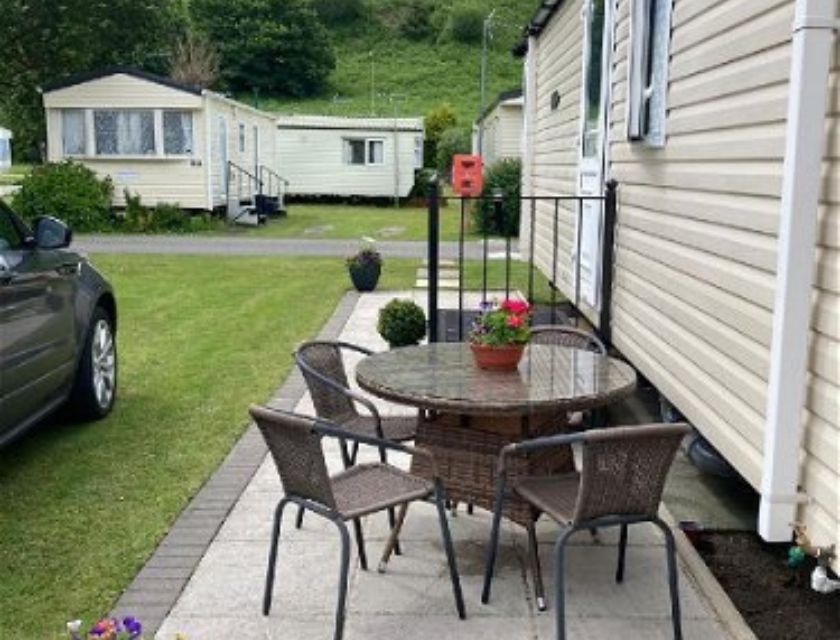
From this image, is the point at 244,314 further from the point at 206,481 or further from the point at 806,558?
the point at 806,558

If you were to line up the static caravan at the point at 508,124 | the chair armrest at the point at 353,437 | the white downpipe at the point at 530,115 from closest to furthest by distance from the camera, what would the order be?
the chair armrest at the point at 353,437 < the white downpipe at the point at 530,115 < the static caravan at the point at 508,124

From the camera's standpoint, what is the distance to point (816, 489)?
291cm

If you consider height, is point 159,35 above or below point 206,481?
above

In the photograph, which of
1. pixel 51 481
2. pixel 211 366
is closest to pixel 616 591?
pixel 51 481

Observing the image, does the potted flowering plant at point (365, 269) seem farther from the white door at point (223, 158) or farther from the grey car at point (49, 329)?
the white door at point (223, 158)

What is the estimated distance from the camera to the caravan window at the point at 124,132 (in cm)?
1975

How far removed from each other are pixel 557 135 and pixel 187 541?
673 centimetres

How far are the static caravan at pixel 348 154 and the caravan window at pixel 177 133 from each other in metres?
8.94

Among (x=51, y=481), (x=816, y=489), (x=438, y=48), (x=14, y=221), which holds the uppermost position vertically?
(x=438, y=48)

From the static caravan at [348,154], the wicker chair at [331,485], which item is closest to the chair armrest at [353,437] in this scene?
the wicker chair at [331,485]

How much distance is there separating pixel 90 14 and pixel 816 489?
80.5 feet

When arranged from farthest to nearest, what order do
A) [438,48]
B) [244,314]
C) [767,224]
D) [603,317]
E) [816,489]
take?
[438,48]
[244,314]
[603,317]
[767,224]
[816,489]

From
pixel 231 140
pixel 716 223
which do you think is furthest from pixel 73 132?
pixel 716 223

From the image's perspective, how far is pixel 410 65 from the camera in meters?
66.1
